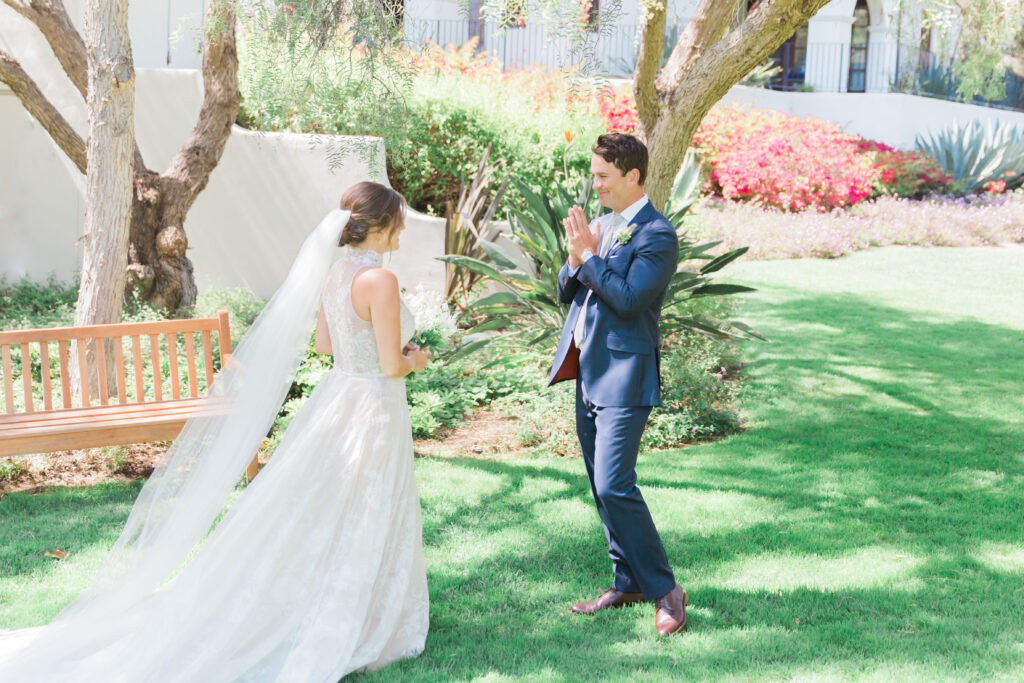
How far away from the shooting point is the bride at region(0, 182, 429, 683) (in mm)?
3393

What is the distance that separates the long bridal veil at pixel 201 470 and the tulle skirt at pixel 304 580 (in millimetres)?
52

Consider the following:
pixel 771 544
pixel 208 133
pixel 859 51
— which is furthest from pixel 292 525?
pixel 859 51

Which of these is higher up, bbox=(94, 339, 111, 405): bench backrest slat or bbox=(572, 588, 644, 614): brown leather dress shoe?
bbox=(94, 339, 111, 405): bench backrest slat

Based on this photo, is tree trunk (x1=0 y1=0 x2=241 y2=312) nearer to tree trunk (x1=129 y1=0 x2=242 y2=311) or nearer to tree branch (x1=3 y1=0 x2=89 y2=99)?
tree trunk (x1=129 y1=0 x2=242 y2=311)

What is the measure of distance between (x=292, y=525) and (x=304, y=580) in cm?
20

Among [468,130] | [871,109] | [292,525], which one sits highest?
[871,109]

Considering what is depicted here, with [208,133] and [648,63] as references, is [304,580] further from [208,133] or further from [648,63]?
[208,133]

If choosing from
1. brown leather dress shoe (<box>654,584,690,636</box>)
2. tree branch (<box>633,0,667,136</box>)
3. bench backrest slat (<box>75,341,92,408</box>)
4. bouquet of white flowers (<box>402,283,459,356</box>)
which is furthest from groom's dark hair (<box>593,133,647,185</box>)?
bouquet of white flowers (<box>402,283,459,356</box>)

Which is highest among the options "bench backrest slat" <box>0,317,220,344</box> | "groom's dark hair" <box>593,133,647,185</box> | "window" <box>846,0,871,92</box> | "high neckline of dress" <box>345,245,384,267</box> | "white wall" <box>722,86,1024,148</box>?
"window" <box>846,0,871,92</box>

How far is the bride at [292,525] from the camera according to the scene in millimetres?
3393

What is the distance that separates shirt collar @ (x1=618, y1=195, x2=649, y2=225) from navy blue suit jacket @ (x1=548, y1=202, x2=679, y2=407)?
1 centimetres

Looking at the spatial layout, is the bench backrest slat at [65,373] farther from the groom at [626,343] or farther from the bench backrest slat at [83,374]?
the groom at [626,343]

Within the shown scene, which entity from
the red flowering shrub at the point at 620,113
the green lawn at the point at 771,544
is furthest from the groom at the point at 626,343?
the red flowering shrub at the point at 620,113

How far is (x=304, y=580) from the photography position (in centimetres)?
350
